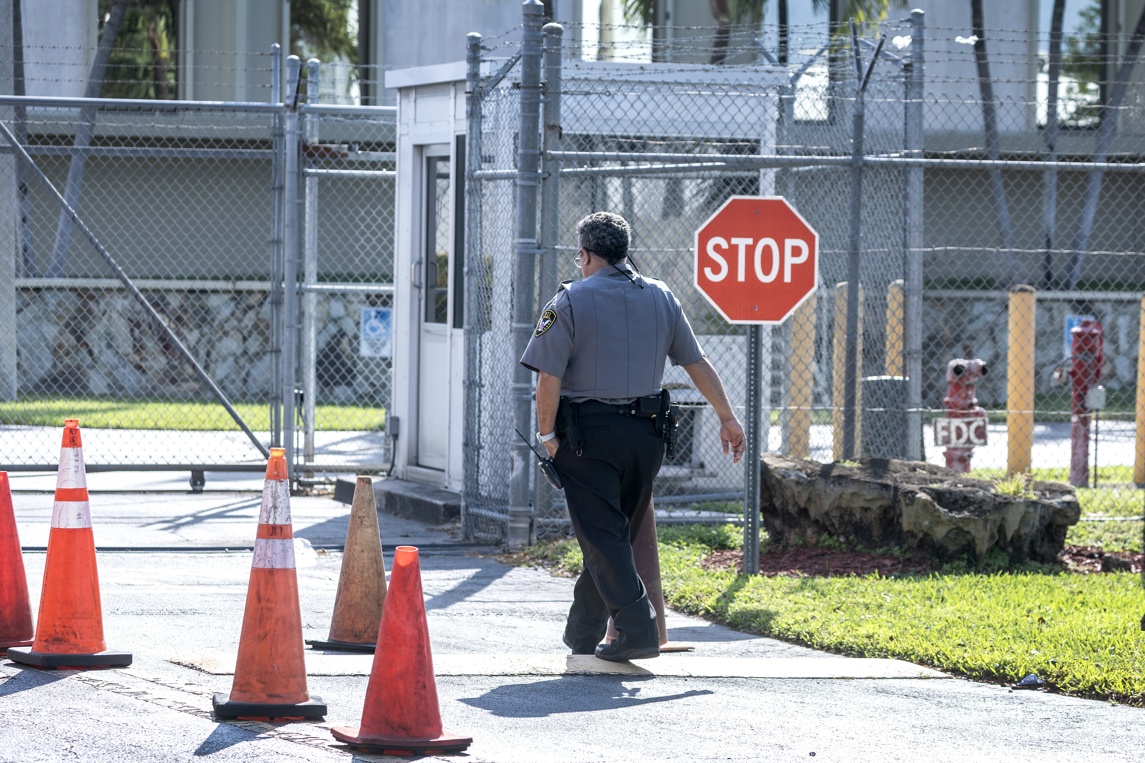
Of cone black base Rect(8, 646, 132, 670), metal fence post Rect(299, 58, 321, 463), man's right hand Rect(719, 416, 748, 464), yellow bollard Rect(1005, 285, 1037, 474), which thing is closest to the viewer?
cone black base Rect(8, 646, 132, 670)

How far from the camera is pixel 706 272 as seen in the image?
8.41 metres

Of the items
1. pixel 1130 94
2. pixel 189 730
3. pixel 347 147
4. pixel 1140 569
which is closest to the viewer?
pixel 189 730

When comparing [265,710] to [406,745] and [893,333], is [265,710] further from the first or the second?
[893,333]

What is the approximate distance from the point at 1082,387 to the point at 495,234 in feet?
19.2

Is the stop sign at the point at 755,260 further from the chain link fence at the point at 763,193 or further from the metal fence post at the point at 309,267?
the metal fence post at the point at 309,267

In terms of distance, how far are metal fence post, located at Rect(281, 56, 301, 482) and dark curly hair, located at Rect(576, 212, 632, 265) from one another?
209 inches

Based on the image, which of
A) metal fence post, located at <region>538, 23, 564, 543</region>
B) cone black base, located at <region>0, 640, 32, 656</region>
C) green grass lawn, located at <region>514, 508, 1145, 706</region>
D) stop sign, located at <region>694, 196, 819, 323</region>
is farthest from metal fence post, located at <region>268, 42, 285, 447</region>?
cone black base, located at <region>0, 640, 32, 656</region>

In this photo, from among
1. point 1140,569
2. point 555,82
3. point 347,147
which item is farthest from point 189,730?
point 347,147

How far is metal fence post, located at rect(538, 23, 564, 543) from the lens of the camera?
9547mm

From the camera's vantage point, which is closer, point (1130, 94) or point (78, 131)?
point (78, 131)

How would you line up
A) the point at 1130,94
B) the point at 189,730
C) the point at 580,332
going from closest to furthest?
the point at 189,730, the point at 580,332, the point at 1130,94

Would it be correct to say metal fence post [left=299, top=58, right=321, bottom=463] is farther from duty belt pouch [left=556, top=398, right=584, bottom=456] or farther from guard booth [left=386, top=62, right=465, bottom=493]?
duty belt pouch [left=556, top=398, right=584, bottom=456]

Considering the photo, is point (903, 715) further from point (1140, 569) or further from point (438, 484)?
point (438, 484)

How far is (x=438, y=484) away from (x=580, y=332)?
4919 mm
